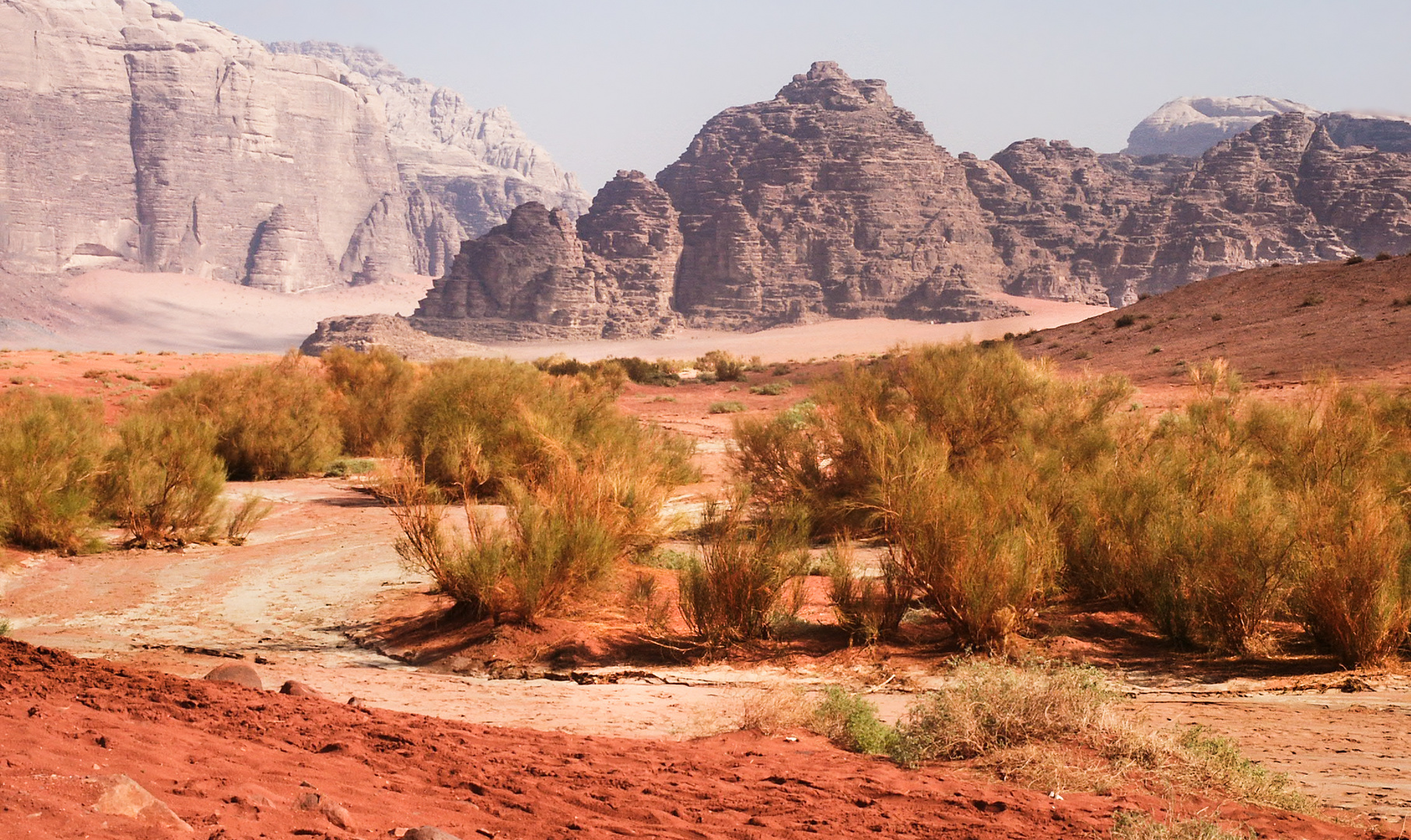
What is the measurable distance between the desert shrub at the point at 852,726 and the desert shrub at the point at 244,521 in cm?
955

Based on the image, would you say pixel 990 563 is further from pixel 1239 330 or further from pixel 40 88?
pixel 40 88

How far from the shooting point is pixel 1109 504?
32.0ft

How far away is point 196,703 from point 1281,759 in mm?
5430

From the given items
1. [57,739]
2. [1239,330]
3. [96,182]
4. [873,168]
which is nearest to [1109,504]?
[57,739]

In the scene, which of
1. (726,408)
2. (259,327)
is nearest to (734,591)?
(726,408)

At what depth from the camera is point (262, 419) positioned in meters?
19.9

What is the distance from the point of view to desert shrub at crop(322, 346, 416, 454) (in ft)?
76.0

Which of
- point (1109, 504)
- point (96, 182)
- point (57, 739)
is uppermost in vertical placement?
point (96, 182)

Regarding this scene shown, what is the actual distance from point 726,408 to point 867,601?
27531mm

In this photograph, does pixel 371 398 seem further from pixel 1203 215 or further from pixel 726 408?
pixel 1203 215

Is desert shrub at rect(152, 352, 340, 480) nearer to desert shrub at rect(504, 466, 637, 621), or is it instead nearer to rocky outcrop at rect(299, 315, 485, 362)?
desert shrub at rect(504, 466, 637, 621)

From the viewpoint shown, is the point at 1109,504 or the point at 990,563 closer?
the point at 990,563

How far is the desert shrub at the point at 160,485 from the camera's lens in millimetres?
13320

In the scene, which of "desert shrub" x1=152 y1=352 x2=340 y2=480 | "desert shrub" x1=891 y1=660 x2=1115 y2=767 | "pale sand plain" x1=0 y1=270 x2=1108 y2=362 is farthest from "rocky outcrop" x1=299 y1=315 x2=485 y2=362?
"desert shrub" x1=891 y1=660 x2=1115 y2=767
